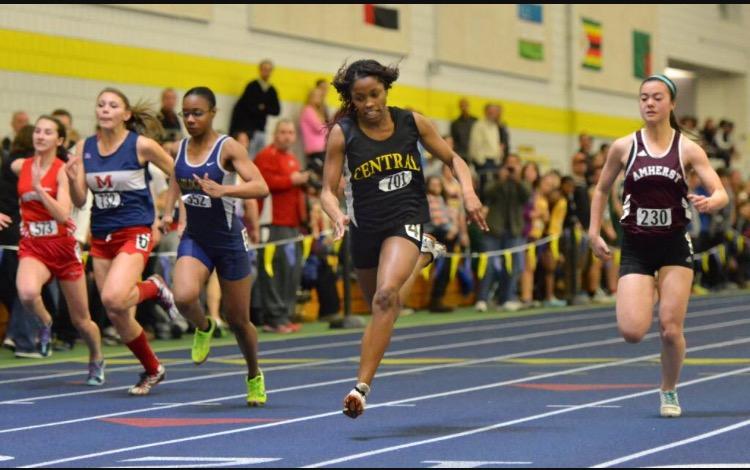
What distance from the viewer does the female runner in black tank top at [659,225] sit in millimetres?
9164

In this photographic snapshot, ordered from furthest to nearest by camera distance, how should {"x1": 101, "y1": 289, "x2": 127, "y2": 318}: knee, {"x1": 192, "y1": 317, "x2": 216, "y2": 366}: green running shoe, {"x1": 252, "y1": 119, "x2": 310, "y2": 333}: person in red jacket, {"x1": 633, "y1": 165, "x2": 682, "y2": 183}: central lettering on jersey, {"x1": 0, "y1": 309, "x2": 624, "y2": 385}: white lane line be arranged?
{"x1": 252, "y1": 119, "x2": 310, "y2": 333}: person in red jacket
{"x1": 0, "y1": 309, "x2": 624, "y2": 385}: white lane line
{"x1": 101, "y1": 289, "x2": 127, "y2": 318}: knee
{"x1": 192, "y1": 317, "x2": 216, "y2": 366}: green running shoe
{"x1": 633, "y1": 165, "x2": 682, "y2": 183}: central lettering on jersey

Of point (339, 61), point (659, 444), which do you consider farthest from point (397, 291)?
point (339, 61)

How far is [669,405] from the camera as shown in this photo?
9281 millimetres

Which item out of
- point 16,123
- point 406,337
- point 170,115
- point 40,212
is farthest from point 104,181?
point 170,115

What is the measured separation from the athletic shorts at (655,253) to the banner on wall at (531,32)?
20.4 meters

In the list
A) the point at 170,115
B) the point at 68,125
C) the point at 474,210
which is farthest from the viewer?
the point at 170,115

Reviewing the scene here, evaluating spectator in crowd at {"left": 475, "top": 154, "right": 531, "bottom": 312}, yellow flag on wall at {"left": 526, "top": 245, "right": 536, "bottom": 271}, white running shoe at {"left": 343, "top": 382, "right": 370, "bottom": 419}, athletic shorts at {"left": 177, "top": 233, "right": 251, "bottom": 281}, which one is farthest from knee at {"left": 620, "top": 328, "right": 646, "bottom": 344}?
yellow flag on wall at {"left": 526, "top": 245, "right": 536, "bottom": 271}

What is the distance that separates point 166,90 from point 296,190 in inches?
76.8

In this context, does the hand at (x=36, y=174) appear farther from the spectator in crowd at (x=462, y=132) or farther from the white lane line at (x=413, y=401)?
the spectator in crowd at (x=462, y=132)

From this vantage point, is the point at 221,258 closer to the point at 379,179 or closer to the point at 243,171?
the point at 243,171

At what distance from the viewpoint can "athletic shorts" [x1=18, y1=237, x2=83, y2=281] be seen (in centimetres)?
1220

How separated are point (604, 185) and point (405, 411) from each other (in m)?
1.79

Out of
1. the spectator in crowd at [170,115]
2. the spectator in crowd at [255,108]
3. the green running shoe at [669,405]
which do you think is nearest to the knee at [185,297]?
the green running shoe at [669,405]

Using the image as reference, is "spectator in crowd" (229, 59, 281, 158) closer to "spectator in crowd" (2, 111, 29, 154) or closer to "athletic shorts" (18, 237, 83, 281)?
"spectator in crowd" (2, 111, 29, 154)
